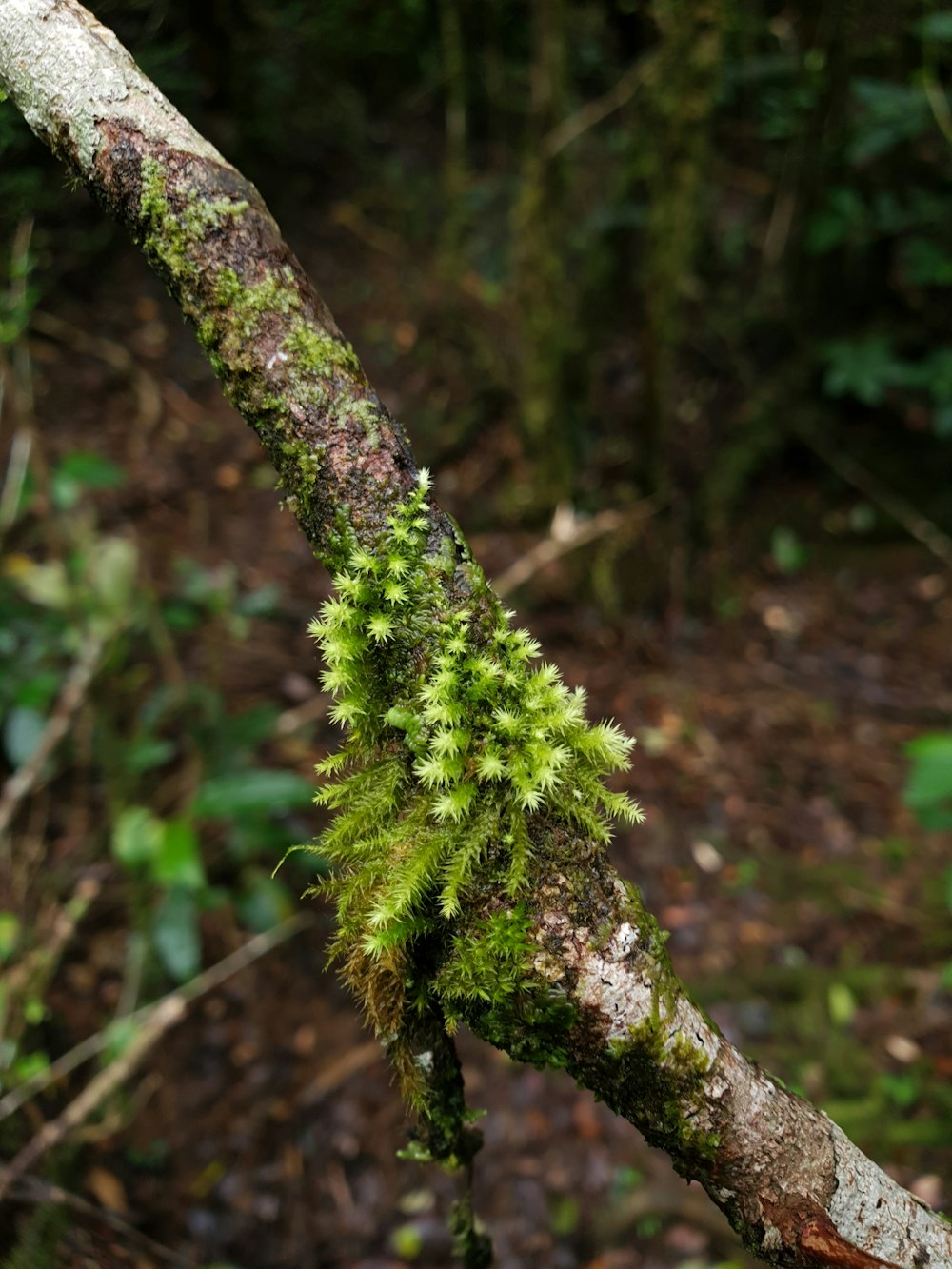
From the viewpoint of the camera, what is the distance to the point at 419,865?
37.3 inches

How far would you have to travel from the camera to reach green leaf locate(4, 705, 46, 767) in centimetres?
321

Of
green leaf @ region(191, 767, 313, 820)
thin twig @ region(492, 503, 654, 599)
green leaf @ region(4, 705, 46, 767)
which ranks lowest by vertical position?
thin twig @ region(492, 503, 654, 599)

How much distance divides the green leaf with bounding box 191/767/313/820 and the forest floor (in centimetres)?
62

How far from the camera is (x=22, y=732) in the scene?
325cm

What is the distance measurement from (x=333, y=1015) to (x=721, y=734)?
8.65 ft

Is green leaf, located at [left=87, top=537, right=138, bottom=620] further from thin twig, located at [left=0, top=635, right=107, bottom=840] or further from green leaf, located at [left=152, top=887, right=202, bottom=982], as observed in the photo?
green leaf, located at [left=152, top=887, right=202, bottom=982]

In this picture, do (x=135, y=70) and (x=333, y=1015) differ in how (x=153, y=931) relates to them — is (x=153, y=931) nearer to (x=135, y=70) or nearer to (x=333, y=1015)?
(x=333, y=1015)

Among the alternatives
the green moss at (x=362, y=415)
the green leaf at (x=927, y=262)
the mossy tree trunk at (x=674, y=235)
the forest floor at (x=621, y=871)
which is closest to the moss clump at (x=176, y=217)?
the green moss at (x=362, y=415)

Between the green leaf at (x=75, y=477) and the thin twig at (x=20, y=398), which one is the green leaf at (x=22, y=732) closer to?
the thin twig at (x=20, y=398)

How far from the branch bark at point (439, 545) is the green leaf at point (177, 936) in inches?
94.9

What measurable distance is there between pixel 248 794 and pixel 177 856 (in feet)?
1.29

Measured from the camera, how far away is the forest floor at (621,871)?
9.13ft

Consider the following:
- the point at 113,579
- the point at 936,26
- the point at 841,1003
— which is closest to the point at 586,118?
the point at 936,26

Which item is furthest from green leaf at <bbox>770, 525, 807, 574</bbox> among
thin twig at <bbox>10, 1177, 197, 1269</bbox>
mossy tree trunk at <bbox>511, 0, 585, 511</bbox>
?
thin twig at <bbox>10, 1177, 197, 1269</bbox>
